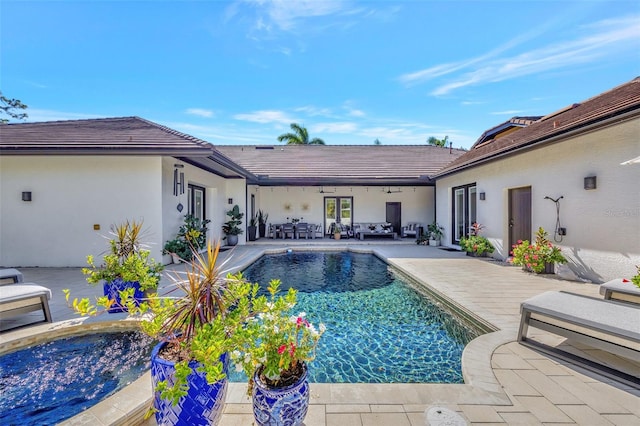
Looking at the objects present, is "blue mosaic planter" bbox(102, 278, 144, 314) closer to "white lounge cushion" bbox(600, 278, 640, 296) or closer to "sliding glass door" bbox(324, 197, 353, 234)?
"white lounge cushion" bbox(600, 278, 640, 296)

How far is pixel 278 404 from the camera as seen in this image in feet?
5.51

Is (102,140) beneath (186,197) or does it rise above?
above

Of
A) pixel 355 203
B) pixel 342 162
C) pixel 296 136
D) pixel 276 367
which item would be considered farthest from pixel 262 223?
pixel 276 367

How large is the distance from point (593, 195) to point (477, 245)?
11.5 ft

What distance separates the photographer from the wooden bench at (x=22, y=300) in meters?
3.51

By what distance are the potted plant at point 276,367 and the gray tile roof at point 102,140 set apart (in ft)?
19.6

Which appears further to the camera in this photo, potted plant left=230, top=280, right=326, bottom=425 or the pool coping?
the pool coping

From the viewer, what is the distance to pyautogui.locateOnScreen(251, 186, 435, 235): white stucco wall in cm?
1553

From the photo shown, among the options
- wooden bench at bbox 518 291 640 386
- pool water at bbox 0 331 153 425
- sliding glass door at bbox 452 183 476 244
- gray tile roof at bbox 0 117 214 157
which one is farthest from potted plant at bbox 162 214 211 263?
sliding glass door at bbox 452 183 476 244

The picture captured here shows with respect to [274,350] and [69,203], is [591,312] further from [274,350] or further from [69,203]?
[69,203]

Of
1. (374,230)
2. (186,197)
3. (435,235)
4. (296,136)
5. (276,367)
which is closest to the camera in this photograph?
(276,367)

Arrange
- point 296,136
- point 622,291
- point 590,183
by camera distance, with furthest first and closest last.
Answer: point 296,136, point 590,183, point 622,291

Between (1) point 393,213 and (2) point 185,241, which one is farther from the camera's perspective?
(1) point 393,213

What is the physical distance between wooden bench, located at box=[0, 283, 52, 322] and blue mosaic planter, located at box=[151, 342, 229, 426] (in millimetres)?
3360
